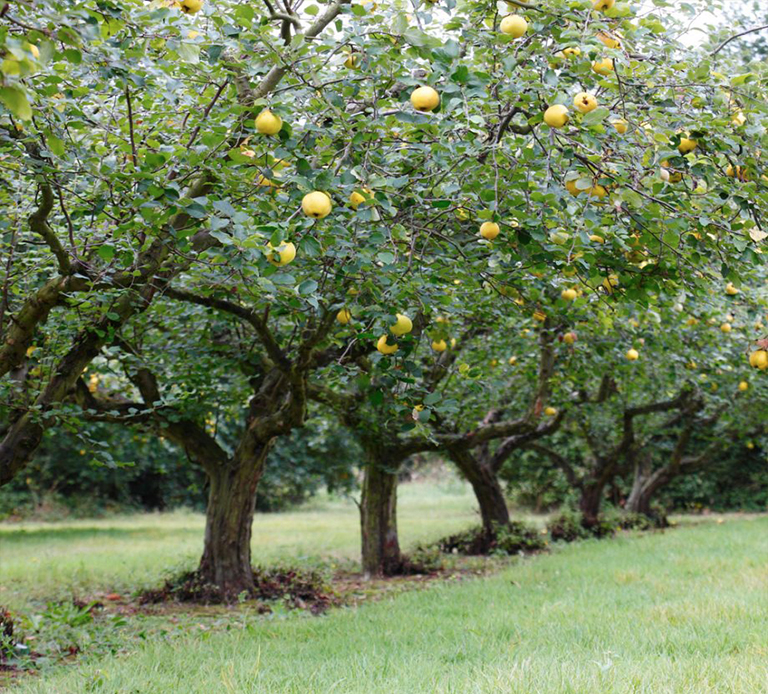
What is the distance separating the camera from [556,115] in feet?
9.91

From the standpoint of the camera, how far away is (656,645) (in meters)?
4.29

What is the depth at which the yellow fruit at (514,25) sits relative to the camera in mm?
3090

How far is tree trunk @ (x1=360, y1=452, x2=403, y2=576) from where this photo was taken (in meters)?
9.58

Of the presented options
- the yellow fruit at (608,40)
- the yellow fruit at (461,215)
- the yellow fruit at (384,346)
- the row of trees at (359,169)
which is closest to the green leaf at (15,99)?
the row of trees at (359,169)

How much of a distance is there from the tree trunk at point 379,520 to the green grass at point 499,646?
2319mm

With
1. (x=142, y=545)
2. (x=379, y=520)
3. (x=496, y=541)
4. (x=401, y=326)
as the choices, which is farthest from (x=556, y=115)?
(x=142, y=545)

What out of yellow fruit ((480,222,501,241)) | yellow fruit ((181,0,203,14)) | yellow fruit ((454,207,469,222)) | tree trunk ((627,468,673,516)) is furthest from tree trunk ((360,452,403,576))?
tree trunk ((627,468,673,516))

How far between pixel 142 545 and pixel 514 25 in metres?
13.1

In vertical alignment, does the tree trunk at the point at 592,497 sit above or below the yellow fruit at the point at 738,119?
below

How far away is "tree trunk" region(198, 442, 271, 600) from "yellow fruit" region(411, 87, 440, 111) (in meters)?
5.32

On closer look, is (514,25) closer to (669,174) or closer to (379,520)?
(669,174)

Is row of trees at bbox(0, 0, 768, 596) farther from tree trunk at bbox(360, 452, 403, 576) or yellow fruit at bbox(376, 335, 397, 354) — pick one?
tree trunk at bbox(360, 452, 403, 576)

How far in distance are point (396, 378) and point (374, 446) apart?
5.71 m

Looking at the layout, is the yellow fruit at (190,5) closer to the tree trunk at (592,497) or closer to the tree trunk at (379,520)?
the tree trunk at (379,520)
